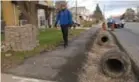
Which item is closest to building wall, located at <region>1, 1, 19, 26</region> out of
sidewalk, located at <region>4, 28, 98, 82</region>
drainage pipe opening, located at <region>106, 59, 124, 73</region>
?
sidewalk, located at <region>4, 28, 98, 82</region>

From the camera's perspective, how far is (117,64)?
29.4ft

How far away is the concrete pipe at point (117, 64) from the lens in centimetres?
830

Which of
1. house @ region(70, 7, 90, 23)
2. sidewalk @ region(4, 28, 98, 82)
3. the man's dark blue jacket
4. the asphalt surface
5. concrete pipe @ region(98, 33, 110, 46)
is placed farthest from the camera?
house @ region(70, 7, 90, 23)

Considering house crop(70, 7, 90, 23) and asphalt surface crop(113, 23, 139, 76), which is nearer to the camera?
asphalt surface crop(113, 23, 139, 76)

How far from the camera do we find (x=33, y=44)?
1338 cm

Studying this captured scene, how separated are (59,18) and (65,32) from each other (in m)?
0.62

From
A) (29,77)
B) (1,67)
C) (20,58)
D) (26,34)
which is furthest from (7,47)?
(29,77)

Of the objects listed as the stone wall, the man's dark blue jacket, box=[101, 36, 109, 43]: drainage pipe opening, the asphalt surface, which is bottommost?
the asphalt surface

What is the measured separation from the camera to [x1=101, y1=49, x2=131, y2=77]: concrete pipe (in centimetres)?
830

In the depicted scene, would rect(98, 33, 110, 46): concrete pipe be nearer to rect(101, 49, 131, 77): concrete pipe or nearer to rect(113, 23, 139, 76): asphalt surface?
rect(113, 23, 139, 76): asphalt surface

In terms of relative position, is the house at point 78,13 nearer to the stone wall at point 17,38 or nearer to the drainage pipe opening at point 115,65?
the stone wall at point 17,38

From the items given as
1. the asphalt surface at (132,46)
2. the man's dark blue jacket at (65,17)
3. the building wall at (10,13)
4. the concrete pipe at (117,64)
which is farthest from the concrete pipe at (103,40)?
the building wall at (10,13)

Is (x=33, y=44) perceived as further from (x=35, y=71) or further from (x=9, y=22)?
(x=9, y=22)

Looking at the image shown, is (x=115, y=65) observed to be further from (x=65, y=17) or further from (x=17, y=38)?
(x=65, y=17)
